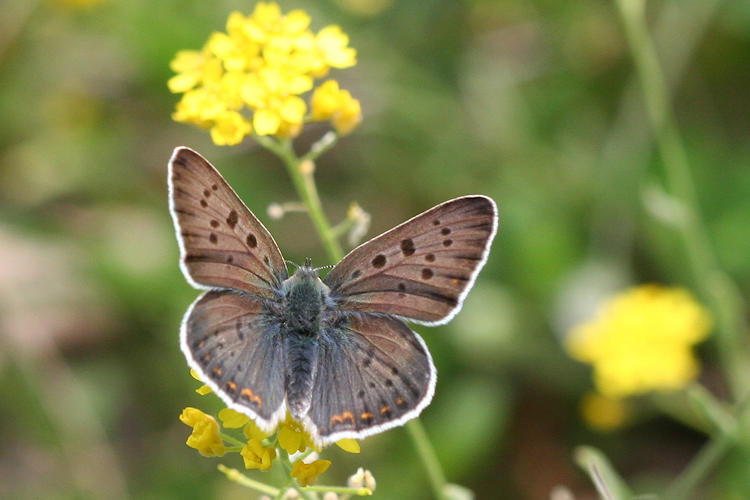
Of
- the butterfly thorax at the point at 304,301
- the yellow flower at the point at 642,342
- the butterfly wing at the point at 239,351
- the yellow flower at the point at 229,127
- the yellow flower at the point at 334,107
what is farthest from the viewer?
the yellow flower at the point at 642,342

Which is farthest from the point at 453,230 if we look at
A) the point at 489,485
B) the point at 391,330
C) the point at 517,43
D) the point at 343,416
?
the point at 517,43

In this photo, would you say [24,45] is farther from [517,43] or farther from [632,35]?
[632,35]

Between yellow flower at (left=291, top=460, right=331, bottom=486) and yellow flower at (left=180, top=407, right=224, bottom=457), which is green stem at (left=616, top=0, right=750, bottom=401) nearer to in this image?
yellow flower at (left=291, top=460, right=331, bottom=486)

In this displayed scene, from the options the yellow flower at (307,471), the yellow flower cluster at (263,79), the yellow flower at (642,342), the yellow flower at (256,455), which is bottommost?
the yellow flower at (642,342)

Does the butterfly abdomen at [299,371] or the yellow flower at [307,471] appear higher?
the butterfly abdomen at [299,371]

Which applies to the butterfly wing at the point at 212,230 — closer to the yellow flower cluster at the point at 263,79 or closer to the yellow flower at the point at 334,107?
the yellow flower cluster at the point at 263,79

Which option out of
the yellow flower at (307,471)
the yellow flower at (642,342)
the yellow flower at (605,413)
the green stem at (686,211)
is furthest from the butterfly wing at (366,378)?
the yellow flower at (605,413)

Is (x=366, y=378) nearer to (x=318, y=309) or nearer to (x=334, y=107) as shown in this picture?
(x=318, y=309)
